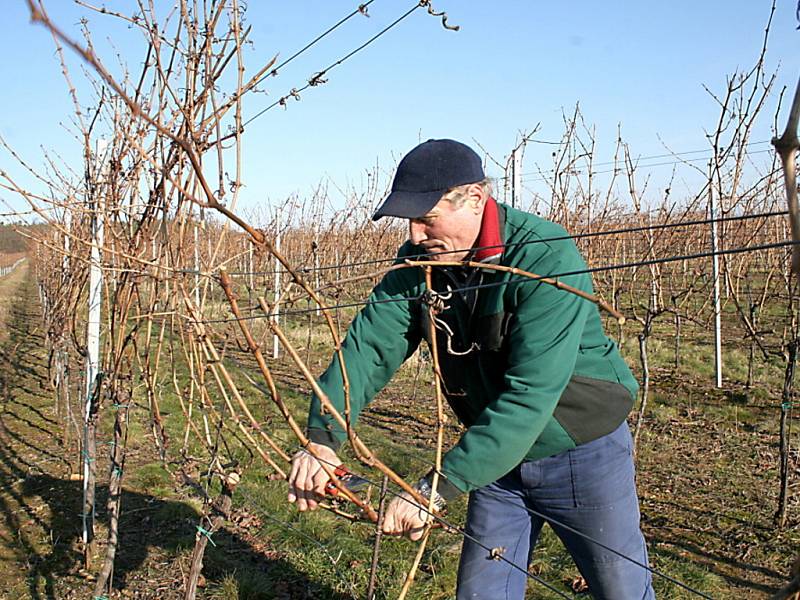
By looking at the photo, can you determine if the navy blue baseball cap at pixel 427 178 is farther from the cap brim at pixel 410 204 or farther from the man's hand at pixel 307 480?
the man's hand at pixel 307 480

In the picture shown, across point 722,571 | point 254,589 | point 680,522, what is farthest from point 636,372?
point 254,589

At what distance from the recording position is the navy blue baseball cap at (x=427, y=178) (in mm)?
1790

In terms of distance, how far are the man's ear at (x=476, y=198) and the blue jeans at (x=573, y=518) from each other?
2.38 feet

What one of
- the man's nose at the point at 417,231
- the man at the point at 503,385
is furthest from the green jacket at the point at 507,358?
the man's nose at the point at 417,231

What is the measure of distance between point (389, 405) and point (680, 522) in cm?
372

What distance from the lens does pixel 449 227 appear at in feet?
6.09

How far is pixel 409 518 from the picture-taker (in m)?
1.63

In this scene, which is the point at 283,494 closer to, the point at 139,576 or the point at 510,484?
the point at 139,576

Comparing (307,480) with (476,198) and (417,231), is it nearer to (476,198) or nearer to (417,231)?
(417,231)

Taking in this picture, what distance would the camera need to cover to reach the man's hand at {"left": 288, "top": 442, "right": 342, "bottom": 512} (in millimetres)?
1766

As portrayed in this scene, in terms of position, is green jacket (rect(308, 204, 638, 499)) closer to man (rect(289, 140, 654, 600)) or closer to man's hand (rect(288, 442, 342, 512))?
man (rect(289, 140, 654, 600))

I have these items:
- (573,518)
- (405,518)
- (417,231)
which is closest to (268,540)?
(573,518)

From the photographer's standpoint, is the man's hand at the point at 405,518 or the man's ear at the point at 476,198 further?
the man's ear at the point at 476,198

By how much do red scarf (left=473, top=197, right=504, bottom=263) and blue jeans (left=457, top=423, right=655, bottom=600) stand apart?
1.96 feet
